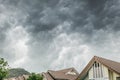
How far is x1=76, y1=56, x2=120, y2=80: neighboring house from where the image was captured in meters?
36.0

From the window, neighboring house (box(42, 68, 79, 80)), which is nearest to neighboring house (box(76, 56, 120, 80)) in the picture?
the window

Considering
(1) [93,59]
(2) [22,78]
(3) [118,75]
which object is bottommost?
(3) [118,75]

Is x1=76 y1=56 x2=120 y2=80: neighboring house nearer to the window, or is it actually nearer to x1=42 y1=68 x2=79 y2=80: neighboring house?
the window

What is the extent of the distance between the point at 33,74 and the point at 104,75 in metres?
22.4

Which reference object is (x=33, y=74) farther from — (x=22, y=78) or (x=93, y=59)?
(x=93, y=59)

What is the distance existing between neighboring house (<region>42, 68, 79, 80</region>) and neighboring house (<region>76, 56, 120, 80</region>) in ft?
83.7

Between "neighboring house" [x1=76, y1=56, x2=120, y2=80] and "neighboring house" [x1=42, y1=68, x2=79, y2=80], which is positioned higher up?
"neighboring house" [x1=42, y1=68, x2=79, y2=80]

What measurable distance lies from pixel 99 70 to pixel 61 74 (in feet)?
101

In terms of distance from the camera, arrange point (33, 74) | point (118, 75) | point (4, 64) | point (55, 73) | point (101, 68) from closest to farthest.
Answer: point (118, 75), point (101, 68), point (4, 64), point (33, 74), point (55, 73)

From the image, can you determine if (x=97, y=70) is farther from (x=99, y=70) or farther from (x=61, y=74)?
(x=61, y=74)

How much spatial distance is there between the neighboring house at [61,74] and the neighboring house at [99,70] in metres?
25.5

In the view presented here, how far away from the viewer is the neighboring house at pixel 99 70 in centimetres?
3602

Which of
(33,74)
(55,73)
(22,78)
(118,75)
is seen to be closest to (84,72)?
(118,75)

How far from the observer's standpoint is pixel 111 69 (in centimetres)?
3575
